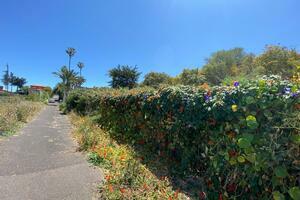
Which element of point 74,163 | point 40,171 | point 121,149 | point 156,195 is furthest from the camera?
point 121,149

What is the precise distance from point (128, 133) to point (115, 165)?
2.65 metres

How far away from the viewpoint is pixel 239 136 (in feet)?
9.10

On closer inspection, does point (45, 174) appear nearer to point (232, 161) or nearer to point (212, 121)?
point (212, 121)

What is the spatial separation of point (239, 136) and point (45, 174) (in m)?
3.80

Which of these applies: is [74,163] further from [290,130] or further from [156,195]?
[290,130]

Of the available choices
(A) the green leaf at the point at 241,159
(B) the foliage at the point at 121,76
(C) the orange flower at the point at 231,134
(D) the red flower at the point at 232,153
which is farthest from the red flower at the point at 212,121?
(B) the foliage at the point at 121,76

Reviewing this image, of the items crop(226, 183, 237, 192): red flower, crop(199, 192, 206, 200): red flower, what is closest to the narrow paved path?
crop(199, 192, 206, 200): red flower

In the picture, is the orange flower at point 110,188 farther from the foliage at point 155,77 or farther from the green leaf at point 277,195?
the foliage at point 155,77

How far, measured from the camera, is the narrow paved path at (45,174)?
158 inches

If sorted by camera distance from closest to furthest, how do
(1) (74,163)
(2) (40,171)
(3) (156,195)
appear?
1. (3) (156,195)
2. (2) (40,171)
3. (1) (74,163)

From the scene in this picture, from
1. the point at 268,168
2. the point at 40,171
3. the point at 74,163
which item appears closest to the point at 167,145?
the point at 74,163

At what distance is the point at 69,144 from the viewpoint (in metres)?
8.02

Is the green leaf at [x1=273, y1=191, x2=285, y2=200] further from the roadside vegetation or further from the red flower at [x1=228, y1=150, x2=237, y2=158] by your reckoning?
the red flower at [x1=228, y1=150, x2=237, y2=158]

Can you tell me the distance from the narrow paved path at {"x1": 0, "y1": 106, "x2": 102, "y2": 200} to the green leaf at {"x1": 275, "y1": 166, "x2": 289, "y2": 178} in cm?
274
